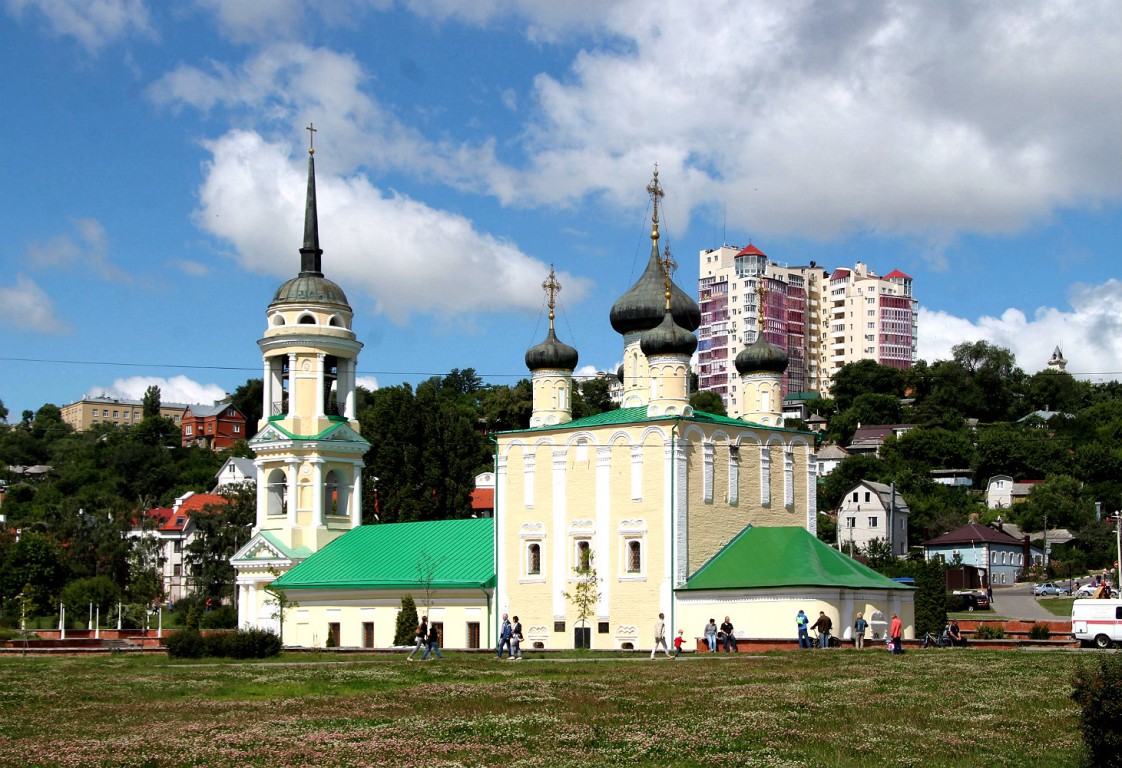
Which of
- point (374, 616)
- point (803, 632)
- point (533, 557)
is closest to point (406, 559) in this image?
point (374, 616)

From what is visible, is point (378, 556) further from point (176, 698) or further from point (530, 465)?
point (176, 698)

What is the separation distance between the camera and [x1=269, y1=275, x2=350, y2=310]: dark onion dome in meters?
54.8

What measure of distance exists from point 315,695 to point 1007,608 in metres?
50.3

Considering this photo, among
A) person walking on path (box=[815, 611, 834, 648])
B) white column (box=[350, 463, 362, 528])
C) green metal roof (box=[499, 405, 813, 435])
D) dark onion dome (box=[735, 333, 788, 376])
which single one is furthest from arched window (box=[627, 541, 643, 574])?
white column (box=[350, 463, 362, 528])

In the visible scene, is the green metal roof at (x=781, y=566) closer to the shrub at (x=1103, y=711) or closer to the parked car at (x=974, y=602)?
the shrub at (x=1103, y=711)

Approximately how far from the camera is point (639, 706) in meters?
21.2

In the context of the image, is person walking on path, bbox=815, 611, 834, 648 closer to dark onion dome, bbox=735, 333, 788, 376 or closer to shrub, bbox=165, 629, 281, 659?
shrub, bbox=165, 629, 281, 659

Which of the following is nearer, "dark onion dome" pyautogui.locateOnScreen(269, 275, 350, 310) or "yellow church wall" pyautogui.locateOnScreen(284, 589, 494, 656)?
"yellow church wall" pyautogui.locateOnScreen(284, 589, 494, 656)

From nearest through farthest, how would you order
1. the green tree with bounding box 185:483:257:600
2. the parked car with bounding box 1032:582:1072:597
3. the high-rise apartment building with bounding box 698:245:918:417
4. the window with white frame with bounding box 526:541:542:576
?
1. the window with white frame with bounding box 526:541:542:576
2. the green tree with bounding box 185:483:257:600
3. the parked car with bounding box 1032:582:1072:597
4. the high-rise apartment building with bounding box 698:245:918:417

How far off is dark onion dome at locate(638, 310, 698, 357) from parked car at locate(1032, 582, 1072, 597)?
38.7 meters

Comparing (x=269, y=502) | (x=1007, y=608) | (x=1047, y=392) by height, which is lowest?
(x=1007, y=608)

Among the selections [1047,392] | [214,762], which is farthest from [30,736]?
[1047,392]

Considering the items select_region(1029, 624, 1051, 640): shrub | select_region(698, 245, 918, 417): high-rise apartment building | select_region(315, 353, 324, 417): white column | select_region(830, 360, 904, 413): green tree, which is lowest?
select_region(1029, 624, 1051, 640): shrub

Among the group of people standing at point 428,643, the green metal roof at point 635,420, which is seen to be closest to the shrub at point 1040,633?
the green metal roof at point 635,420
